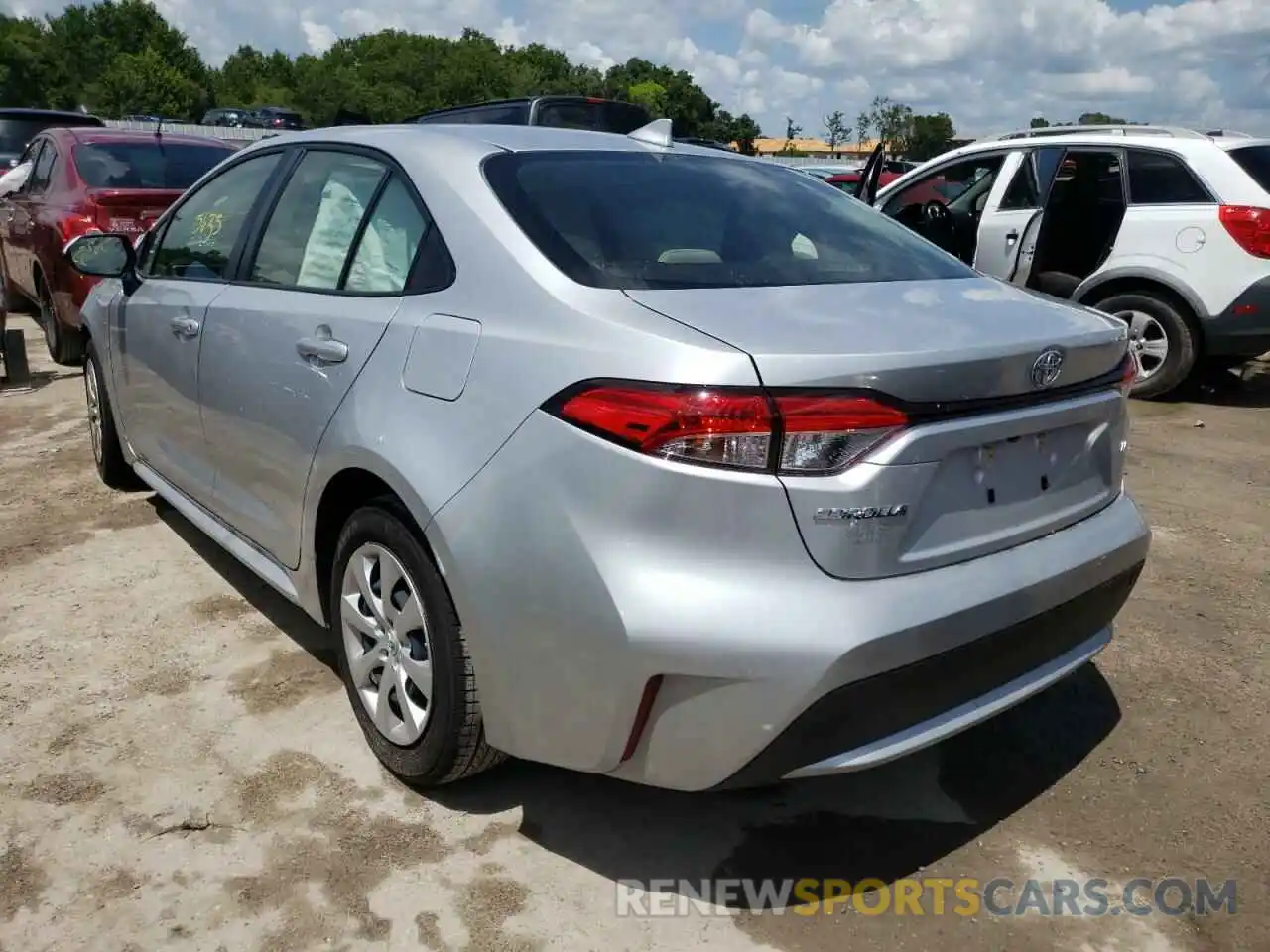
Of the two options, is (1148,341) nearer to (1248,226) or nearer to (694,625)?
(1248,226)

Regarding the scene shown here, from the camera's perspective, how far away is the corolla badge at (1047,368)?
7.28ft

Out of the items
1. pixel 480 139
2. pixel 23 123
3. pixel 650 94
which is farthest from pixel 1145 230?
pixel 650 94

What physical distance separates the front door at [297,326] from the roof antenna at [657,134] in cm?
82

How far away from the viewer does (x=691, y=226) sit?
265 cm

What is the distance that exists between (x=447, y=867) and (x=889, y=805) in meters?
1.09

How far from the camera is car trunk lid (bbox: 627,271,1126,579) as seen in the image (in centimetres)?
197

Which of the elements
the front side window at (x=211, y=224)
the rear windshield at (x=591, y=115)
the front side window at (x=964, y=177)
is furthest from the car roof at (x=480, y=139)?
the rear windshield at (x=591, y=115)

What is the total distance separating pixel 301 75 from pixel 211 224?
112021 millimetres

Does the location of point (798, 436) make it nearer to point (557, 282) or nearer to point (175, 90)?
point (557, 282)

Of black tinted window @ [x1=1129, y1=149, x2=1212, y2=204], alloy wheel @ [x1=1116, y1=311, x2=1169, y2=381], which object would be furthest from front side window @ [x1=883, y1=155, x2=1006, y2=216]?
alloy wheel @ [x1=1116, y1=311, x2=1169, y2=381]

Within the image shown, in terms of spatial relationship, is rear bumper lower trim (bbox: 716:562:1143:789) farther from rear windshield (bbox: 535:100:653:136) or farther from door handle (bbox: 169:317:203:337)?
rear windshield (bbox: 535:100:653:136)

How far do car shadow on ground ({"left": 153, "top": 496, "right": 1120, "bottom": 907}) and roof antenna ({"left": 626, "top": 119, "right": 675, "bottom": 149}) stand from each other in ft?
6.04

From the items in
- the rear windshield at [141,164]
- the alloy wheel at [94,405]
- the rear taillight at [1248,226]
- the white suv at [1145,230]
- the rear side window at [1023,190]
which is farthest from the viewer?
the rear side window at [1023,190]

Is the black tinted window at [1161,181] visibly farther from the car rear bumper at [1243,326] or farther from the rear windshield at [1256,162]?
the car rear bumper at [1243,326]
